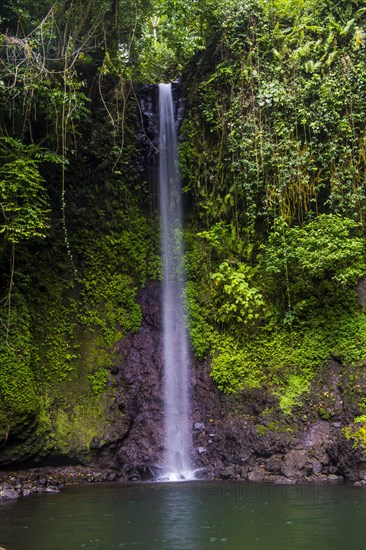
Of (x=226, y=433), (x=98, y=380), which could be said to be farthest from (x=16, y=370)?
(x=226, y=433)

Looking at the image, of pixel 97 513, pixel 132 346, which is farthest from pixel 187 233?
pixel 97 513

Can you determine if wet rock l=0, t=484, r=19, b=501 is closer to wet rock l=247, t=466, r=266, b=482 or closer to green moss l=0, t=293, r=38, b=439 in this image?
green moss l=0, t=293, r=38, b=439

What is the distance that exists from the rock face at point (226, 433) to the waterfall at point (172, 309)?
0.17m

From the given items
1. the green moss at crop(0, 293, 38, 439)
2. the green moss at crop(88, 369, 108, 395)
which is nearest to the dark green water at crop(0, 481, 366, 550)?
the green moss at crop(0, 293, 38, 439)

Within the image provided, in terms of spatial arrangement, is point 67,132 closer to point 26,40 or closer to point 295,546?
point 26,40

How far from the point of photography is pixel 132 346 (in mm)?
12211

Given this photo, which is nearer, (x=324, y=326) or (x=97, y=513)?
(x=97, y=513)

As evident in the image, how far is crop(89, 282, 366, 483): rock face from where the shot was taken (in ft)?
32.8

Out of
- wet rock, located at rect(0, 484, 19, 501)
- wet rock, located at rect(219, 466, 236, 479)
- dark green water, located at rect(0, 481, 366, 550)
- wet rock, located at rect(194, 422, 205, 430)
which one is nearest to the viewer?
dark green water, located at rect(0, 481, 366, 550)

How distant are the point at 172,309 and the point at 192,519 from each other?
20.6 feet

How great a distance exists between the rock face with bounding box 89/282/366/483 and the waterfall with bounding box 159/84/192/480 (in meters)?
0.17

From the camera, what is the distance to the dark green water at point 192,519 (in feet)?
19.1

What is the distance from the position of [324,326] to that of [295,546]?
6365mm

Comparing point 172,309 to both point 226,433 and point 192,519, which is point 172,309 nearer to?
point 226,433
